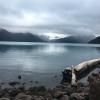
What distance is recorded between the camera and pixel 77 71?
117 feet

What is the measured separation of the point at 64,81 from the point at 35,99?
13131 millimetres

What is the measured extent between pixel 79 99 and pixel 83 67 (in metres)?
17.2

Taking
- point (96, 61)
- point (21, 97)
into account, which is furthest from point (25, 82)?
point (21, 97)

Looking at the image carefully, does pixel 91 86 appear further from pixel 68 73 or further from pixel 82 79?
pixel 82 79

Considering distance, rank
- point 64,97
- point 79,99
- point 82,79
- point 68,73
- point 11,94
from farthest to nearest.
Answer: point 82,79 → point 68,73 → point 11,94 → point 64,97 → point 79,99

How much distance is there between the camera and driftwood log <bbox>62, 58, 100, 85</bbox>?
33.7 m

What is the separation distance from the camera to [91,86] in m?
16.0

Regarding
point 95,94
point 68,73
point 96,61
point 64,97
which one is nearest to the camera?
point 95,94

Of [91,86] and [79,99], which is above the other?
[91,86]

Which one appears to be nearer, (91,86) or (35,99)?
(91,86)

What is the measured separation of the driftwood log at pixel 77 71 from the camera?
33.7 metres

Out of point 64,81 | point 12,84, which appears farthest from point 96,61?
point 12,84

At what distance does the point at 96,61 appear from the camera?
42719 millimetres

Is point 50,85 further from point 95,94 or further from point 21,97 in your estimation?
point 95,94
